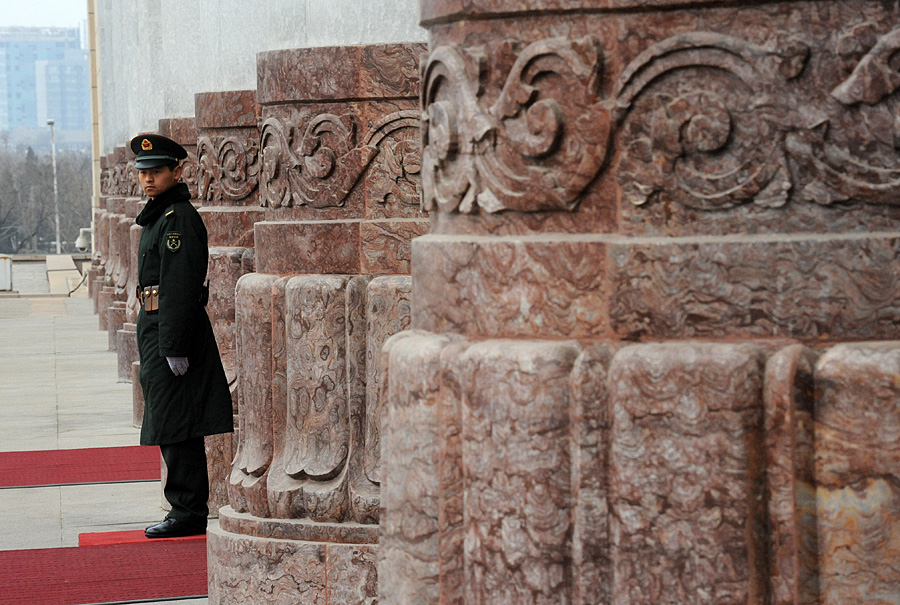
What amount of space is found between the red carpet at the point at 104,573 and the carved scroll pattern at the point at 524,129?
4.08m

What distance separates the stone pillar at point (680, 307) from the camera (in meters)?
2.47

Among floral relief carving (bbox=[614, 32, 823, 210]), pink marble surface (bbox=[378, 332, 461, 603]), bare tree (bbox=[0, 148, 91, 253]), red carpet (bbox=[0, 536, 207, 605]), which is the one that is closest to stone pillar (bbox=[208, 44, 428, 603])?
red carpet (bbox=[0, 536, 207, 605])

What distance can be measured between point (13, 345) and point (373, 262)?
15198mm

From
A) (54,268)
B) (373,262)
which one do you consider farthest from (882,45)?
(54,268)

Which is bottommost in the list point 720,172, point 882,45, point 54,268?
point 54,268

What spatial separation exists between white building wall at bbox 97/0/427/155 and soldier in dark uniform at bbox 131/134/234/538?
0.61 meters

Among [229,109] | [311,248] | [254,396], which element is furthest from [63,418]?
[311,248]

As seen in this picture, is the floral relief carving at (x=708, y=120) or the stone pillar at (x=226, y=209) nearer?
the floral relief carving at (x=708, y=120)

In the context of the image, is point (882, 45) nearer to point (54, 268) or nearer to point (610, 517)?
point (610, 517)

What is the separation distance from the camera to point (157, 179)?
25.2 ft

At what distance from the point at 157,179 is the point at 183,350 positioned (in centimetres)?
92

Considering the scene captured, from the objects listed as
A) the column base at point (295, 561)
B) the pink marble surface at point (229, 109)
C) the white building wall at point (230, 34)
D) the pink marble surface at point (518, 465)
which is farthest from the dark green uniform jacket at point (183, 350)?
the pink marble surface at point (518, 465)

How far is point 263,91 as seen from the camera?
236 inches

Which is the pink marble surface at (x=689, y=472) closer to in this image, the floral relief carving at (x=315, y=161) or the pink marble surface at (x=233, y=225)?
the floral relief carving at (x=315, y=161)
